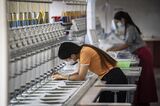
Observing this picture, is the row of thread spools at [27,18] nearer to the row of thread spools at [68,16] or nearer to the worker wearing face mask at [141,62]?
the row of thread spools at [68,16]

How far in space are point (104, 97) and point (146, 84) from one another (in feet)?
8.43

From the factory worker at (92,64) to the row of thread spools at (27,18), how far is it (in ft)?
1.19

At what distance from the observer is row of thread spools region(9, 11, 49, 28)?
317 cm

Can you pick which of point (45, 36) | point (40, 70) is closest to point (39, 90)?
point (40, 70)

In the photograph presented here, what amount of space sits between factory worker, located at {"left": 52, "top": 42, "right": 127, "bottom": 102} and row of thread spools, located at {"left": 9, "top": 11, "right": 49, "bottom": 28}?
364 mm

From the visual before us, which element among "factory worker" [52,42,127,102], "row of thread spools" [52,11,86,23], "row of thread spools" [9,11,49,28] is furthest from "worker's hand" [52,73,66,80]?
"row of thread spools" [52,11,86,23]

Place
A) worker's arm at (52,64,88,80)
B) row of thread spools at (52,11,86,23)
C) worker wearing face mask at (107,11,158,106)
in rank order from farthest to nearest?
worker wearing face mask at (107,11,158,106) → row of thread spools at (52,11,86,23) → worker's arm at (52,64,88,80)

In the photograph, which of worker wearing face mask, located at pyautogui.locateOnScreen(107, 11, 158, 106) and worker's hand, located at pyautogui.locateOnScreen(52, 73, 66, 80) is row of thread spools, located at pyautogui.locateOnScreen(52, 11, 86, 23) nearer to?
worker wearing face mask, located at pyautogui.locateOnScreen(107, 11, 158, 106)

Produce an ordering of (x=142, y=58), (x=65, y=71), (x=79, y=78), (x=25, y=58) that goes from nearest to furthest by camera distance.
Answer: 1. (x=25, y=58)
2. (x=79, y=78)
3. (x=65, y=71)
4. (x=142, y=58)

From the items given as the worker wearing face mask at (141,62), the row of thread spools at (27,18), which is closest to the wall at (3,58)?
the row of thread spools at (27,18)

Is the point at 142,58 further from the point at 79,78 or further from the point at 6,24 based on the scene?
the point at 6,24

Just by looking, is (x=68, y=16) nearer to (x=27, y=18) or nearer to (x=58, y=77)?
(x=58, y=77)

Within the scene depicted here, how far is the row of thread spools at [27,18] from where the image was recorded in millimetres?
3168

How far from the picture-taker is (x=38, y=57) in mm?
3695
